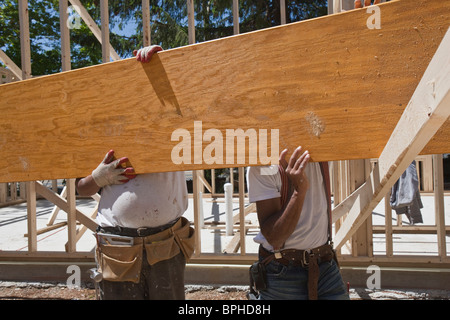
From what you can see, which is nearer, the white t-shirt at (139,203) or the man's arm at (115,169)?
the man's arm at (115,169)

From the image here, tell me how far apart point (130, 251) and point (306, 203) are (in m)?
0.91

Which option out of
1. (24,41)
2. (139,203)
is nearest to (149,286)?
(139,203)

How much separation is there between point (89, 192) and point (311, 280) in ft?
3.76

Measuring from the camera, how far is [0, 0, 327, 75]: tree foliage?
35.2 ft

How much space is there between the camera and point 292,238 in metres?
1.58

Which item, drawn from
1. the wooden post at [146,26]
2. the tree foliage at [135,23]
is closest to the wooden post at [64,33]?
the wooden post at [146,26]

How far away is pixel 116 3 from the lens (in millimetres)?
11852

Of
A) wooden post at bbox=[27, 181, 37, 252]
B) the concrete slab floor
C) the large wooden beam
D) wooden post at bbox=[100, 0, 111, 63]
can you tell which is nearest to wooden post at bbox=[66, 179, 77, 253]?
wooden post at bbox=[27, 181, 37, 252]

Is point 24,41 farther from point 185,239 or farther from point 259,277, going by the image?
point 259,277

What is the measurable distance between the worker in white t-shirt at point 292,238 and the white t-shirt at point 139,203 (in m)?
0.53

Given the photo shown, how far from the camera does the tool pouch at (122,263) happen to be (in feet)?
5.82

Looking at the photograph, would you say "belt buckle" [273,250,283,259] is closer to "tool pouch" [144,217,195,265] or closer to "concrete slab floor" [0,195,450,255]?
"tool pouch" [144,217,195,265]

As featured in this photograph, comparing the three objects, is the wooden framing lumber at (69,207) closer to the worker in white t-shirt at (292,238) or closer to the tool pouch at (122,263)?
the tool pouch at (122,263)
